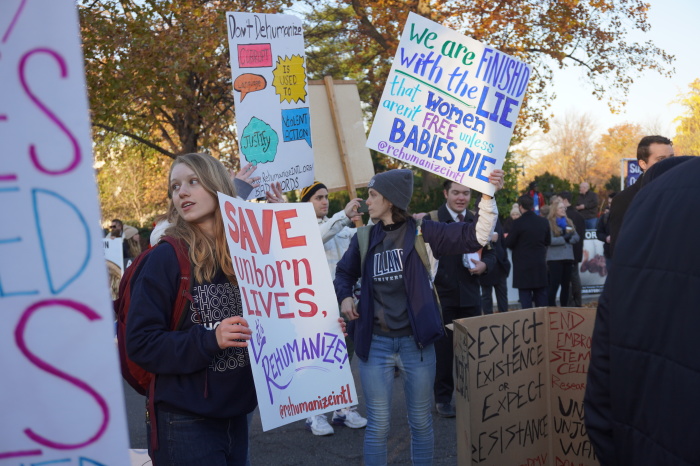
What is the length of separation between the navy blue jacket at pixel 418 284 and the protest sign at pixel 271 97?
131 cm

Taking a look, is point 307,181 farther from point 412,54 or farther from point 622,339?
point 622,339

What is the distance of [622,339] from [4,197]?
4.85 ft

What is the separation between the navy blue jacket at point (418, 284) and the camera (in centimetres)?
420

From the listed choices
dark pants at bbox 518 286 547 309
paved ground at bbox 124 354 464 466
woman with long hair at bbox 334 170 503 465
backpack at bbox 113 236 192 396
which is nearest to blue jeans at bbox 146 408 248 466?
backpack at bbox 113 236 192 396

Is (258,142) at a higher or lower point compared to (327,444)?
higher

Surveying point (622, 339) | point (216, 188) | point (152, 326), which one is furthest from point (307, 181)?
point (622, 339)

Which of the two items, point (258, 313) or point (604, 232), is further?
point (604, 232)

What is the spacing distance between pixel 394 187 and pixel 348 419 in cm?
254

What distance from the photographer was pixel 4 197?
1.70 meters

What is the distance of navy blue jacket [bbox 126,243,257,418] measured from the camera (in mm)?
2725

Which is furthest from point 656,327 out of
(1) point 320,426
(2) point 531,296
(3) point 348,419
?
(2) point 531,296

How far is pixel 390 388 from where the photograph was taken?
4262mm

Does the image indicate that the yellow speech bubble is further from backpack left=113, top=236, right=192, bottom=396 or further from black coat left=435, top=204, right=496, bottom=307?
backpack left=113, top=236, right=192, bottom=396

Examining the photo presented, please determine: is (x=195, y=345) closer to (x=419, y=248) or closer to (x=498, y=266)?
(x=419, y=248)
